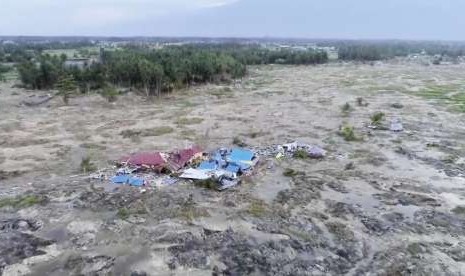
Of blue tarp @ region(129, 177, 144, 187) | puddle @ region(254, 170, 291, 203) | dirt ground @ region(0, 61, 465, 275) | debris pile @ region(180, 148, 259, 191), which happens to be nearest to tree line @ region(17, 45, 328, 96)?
dirt ground @ region(0, 61, 465, 275)

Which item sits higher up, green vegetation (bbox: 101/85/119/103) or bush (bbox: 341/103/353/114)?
green vegetation (bbox: 101/85/119/103)

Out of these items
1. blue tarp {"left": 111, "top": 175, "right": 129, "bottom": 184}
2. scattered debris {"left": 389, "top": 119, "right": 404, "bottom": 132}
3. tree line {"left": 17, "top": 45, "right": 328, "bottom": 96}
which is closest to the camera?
blue tarp {"left": 111, "top": 175, "right": 129, "bottom": 184}

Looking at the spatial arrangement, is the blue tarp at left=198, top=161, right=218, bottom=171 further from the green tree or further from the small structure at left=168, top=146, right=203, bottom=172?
the green tree

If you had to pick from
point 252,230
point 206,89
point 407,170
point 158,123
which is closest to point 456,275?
point 252,230

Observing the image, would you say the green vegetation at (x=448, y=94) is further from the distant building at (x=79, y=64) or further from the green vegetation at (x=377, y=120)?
the distant building at (x=79, y=64)

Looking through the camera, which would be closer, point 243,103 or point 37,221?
point 37,221

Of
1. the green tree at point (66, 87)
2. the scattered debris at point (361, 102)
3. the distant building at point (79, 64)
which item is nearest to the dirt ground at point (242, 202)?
the scattered debris at point (361, 102)

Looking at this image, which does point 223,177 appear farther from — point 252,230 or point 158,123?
point 158,123
